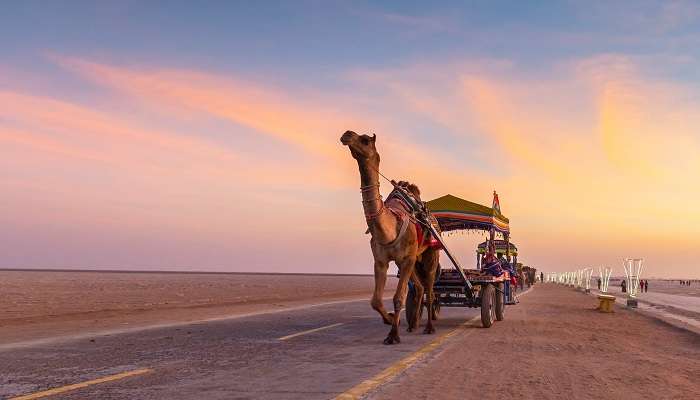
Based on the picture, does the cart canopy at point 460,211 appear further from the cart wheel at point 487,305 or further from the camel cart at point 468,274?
the cart wheel at point 487,305

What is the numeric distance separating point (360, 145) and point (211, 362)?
16.5 feet

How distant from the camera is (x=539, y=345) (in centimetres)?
1286

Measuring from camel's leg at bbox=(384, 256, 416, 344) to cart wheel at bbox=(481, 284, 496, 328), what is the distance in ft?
14.1

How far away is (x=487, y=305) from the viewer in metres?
16.8

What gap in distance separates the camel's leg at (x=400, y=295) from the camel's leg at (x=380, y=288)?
0.84ft

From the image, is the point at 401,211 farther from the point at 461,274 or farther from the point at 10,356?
the point at 10,356

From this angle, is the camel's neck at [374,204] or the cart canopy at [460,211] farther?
the cart canopy at [460,211]

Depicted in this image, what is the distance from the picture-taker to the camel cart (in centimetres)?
1702

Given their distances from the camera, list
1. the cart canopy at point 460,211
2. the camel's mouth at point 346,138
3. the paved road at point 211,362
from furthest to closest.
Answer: the cart canopy at point 460,211 < the camel's mouth at point 346,138 < the paved road at point 211,362

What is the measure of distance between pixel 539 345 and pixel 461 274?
4.22 metres

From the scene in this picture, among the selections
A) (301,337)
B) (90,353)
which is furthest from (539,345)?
(90,353)

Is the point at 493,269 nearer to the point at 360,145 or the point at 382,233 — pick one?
the point at 382,233

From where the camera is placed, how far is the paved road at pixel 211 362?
7.51 metres

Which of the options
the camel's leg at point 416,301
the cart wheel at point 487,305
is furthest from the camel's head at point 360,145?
the cart wheel at point 487,305
